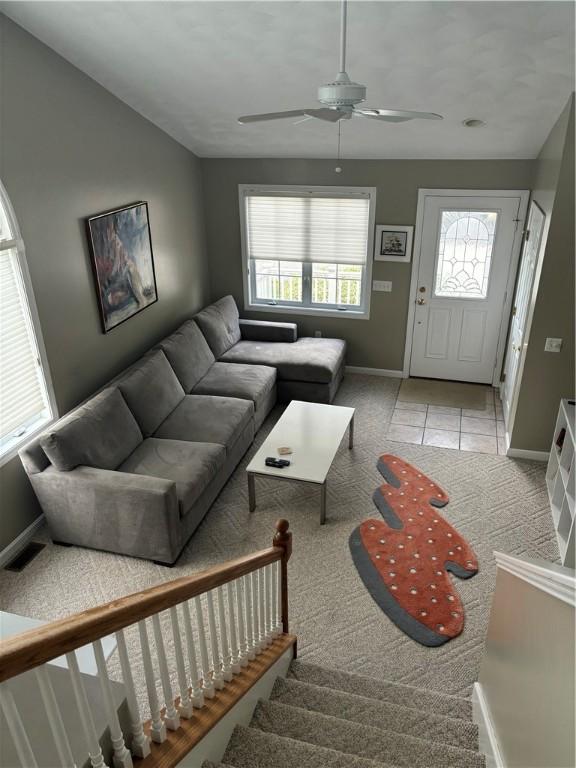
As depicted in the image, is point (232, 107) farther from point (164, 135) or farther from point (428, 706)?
point (428, 706)

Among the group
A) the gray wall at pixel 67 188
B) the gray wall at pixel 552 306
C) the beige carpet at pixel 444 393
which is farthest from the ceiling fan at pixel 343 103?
the beige carpet at pixel 444 393

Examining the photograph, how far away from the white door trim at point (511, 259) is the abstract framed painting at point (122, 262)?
9.43ft

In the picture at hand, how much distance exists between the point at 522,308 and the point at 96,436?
4029 mm

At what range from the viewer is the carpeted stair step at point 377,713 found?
257 cm

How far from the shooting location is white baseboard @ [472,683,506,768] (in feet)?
7.19

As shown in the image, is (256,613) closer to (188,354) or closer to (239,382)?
(239,382)

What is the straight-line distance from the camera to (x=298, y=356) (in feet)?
20.3

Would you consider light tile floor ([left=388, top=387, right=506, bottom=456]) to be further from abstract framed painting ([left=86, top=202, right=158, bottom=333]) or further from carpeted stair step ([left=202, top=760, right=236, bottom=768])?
carpeted stair step ([left=202, top=760, right=236, bottom=768])

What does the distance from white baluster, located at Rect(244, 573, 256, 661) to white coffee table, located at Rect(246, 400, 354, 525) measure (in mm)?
1662

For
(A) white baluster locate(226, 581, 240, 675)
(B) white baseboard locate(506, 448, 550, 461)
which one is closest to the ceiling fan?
(A) white baluster locate(226, 581, 240, 675)

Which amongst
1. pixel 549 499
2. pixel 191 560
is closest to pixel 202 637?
pixel 191 560

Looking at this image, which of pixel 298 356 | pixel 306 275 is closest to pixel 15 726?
pixel 298 356

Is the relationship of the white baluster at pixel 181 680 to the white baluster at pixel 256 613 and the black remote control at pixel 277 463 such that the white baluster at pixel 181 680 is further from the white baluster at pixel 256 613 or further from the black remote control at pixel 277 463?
the black remote control at pixel 277 463

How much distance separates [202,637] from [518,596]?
1.20 metres
